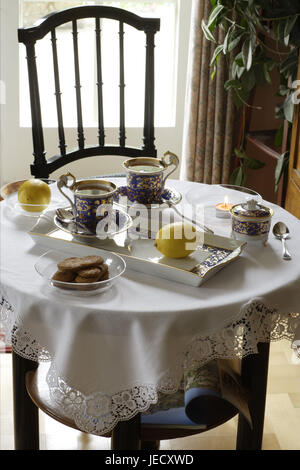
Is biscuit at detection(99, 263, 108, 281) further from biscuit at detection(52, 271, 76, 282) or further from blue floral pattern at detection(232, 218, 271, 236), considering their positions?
blue floral pattern at detection(232, 218, 271, 236)

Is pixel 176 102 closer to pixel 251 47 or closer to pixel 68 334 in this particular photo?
pixel 251 47

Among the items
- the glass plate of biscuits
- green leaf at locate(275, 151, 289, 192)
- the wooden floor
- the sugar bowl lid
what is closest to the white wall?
green leaf at locate(275, 151, 289, 192)

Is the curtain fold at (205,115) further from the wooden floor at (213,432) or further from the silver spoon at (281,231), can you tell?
the silver spoon at (281,231)

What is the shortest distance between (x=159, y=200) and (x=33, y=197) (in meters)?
0.30

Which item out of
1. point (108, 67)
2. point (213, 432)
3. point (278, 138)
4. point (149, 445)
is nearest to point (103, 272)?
point (149, 445)

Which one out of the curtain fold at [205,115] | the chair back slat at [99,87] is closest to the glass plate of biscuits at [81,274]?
the chair back slat at [99,87]

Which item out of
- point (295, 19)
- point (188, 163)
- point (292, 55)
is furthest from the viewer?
point (188, 163)

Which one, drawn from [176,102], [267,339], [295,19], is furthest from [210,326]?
[176,102]

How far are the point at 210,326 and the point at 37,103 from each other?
1228mm

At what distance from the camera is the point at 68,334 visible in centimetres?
110

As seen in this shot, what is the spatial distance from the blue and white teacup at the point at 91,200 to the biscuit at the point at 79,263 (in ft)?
0.50

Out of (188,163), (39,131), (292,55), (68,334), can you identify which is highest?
(292,55)

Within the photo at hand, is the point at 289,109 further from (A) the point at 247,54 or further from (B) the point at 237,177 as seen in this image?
(B) the point at 237,177

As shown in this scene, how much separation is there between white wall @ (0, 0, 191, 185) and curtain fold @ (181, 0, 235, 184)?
0.73 feet
